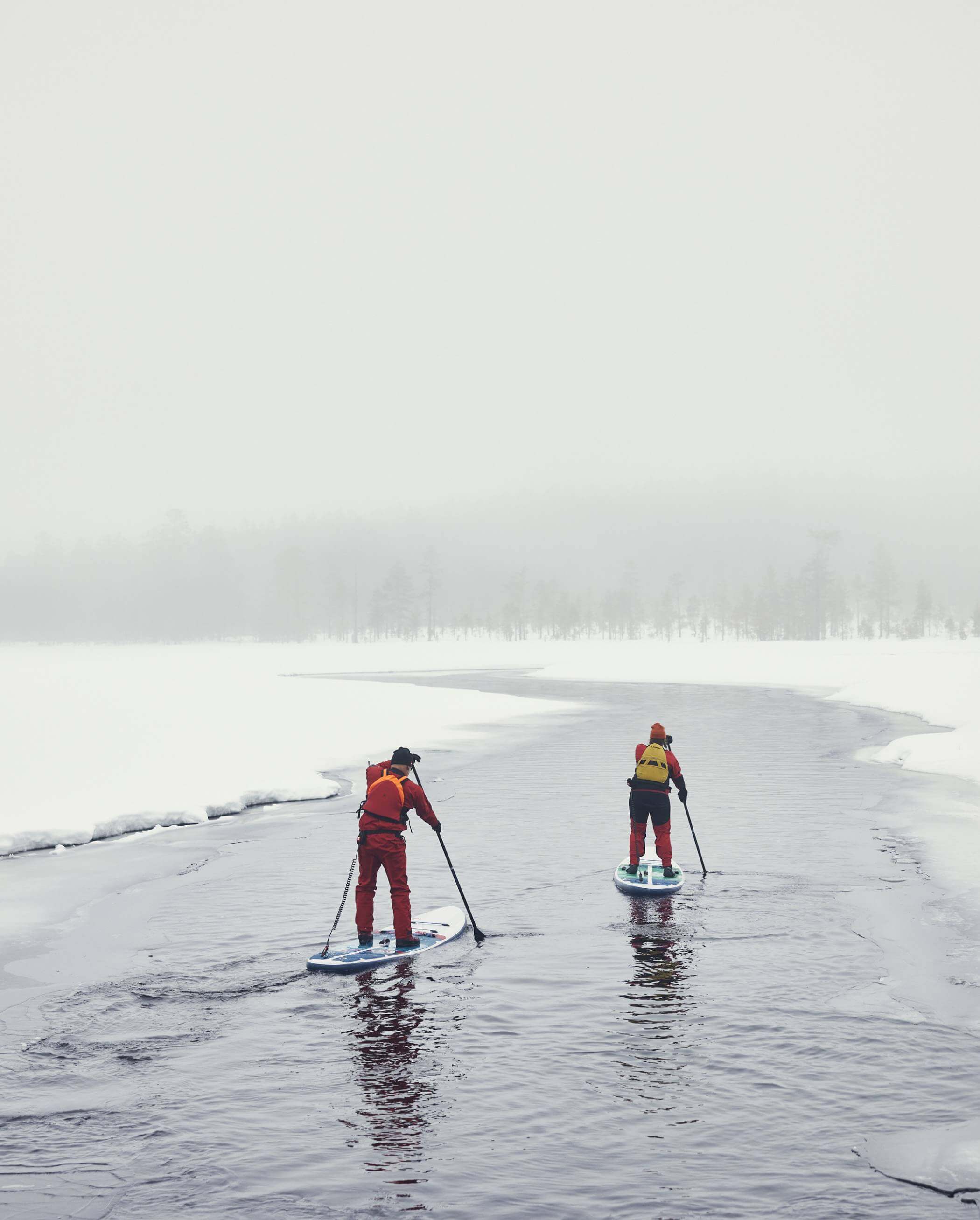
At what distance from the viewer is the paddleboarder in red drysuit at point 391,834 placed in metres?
12.9

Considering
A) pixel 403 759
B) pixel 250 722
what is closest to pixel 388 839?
pixel 403 759

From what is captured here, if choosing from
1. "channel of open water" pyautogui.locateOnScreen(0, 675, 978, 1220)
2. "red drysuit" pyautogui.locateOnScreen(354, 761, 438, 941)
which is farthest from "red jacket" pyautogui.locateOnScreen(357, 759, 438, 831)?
"channel of open water" pyautogui.locateOnScreen(0, 675, 978, 1220)

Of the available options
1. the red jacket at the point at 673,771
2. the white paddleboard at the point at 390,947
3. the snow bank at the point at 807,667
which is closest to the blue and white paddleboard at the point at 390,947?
the white paddleboard at the point at 390,947

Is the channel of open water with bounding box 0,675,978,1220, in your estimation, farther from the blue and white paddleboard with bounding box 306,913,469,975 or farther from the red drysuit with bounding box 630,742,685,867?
the red drysuit with bounding box 630,742,685,867

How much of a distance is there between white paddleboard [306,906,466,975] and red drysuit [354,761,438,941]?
0.24 metres

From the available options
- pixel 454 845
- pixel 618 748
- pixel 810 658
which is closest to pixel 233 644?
pixel 810 658

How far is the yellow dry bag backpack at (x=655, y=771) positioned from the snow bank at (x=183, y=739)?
37.1 feet

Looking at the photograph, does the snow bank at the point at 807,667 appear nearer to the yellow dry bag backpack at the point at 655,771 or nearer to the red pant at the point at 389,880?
the yellow dry bag backpack at the point at 655,771

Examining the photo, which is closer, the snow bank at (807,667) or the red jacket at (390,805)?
the red jacket at (390,805)

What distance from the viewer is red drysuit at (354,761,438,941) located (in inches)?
508

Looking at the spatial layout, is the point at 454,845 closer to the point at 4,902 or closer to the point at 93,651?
the point at 4,902

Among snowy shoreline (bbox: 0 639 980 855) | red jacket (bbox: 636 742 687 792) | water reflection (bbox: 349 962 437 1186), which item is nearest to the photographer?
water reflection (bbox: 349 962 437 1186)

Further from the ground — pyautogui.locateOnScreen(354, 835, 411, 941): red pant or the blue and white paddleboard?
pyautogui.locateOnScreen(354, 835, 411, 941): red pant

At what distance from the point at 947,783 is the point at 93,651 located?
476 ft
